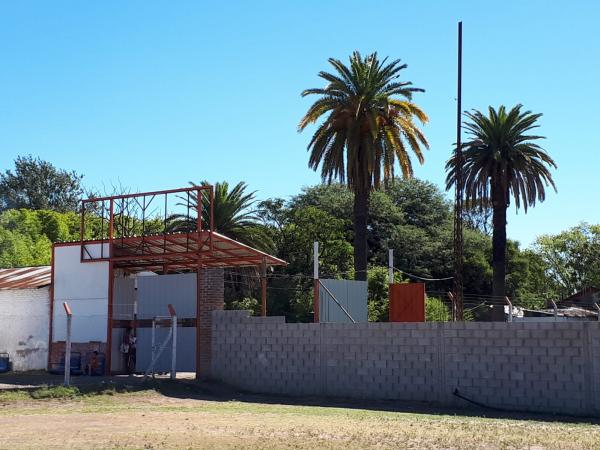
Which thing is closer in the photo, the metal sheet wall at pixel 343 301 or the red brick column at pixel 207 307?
the metal sheet wall at pixel 343 301

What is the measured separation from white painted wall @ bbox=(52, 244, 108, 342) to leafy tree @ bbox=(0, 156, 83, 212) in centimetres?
5668

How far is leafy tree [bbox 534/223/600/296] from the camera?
6681 centimetres

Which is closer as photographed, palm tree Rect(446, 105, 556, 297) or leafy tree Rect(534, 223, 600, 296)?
palm tree Rect(446, 105, 556, 297)

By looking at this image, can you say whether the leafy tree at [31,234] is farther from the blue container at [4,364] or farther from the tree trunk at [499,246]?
the tree trunk at [499,246]

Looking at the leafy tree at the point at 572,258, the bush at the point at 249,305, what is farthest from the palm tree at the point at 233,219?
the leafy tree at the point at 572,258

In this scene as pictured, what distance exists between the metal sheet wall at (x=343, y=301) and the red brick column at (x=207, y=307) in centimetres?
363

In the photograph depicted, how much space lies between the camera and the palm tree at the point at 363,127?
113 ft

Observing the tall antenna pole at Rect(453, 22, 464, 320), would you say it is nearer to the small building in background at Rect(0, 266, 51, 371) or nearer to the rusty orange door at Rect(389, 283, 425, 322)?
the rusty orange door at Rect(389, 283, 425, 322)

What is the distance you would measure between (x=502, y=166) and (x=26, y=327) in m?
24.4

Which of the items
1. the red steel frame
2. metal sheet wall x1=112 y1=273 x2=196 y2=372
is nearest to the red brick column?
the red steel frame

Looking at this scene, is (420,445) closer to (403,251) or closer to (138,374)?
(138,374)

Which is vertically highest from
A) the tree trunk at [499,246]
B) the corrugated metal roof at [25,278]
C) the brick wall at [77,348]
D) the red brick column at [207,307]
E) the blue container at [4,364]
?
the tree trunk at [499,246]

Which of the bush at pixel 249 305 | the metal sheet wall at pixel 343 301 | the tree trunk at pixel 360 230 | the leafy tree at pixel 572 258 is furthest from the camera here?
the leafy tree at pixel 572 258

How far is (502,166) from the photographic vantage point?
40.3 m
